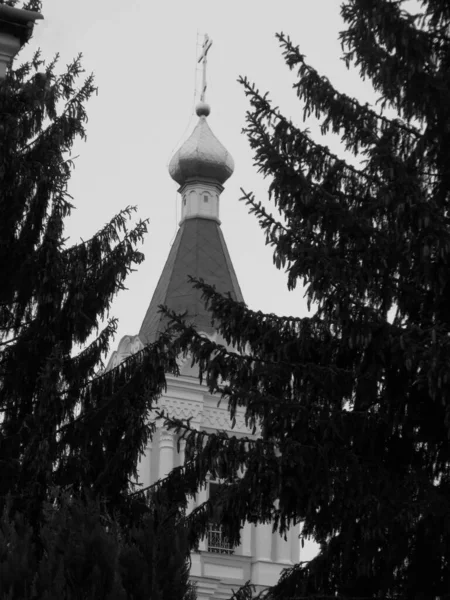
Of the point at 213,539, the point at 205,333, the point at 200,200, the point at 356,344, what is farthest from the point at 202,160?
the point at 356,344

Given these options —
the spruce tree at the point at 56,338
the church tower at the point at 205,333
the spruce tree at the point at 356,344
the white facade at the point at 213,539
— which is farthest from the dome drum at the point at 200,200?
the spruce tree at the point at 356,344

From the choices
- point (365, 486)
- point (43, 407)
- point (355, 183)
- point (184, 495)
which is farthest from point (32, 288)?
point (365, 486)

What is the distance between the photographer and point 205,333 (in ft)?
89.4

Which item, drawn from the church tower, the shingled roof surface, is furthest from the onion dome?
the shingled roof surface

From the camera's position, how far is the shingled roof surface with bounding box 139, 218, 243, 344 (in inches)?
1173

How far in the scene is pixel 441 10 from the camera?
11.9 m

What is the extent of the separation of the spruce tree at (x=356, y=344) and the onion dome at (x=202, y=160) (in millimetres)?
22304

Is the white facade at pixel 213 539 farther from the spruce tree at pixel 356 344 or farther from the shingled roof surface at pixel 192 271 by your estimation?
the spruce tree at pixel 356 344

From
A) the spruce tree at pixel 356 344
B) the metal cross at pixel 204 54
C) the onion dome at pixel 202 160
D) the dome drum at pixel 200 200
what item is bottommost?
the spruce tree at pixel 356 344

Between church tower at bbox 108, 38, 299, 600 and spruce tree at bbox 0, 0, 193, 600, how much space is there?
39.3 feet

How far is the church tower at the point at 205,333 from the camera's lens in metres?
28.5

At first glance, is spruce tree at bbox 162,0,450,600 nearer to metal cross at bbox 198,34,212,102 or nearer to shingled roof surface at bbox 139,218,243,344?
shingled roof surface at bbox 139,218,243,344

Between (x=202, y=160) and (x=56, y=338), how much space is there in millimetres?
21317

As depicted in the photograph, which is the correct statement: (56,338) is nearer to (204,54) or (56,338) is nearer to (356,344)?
(356,344)
